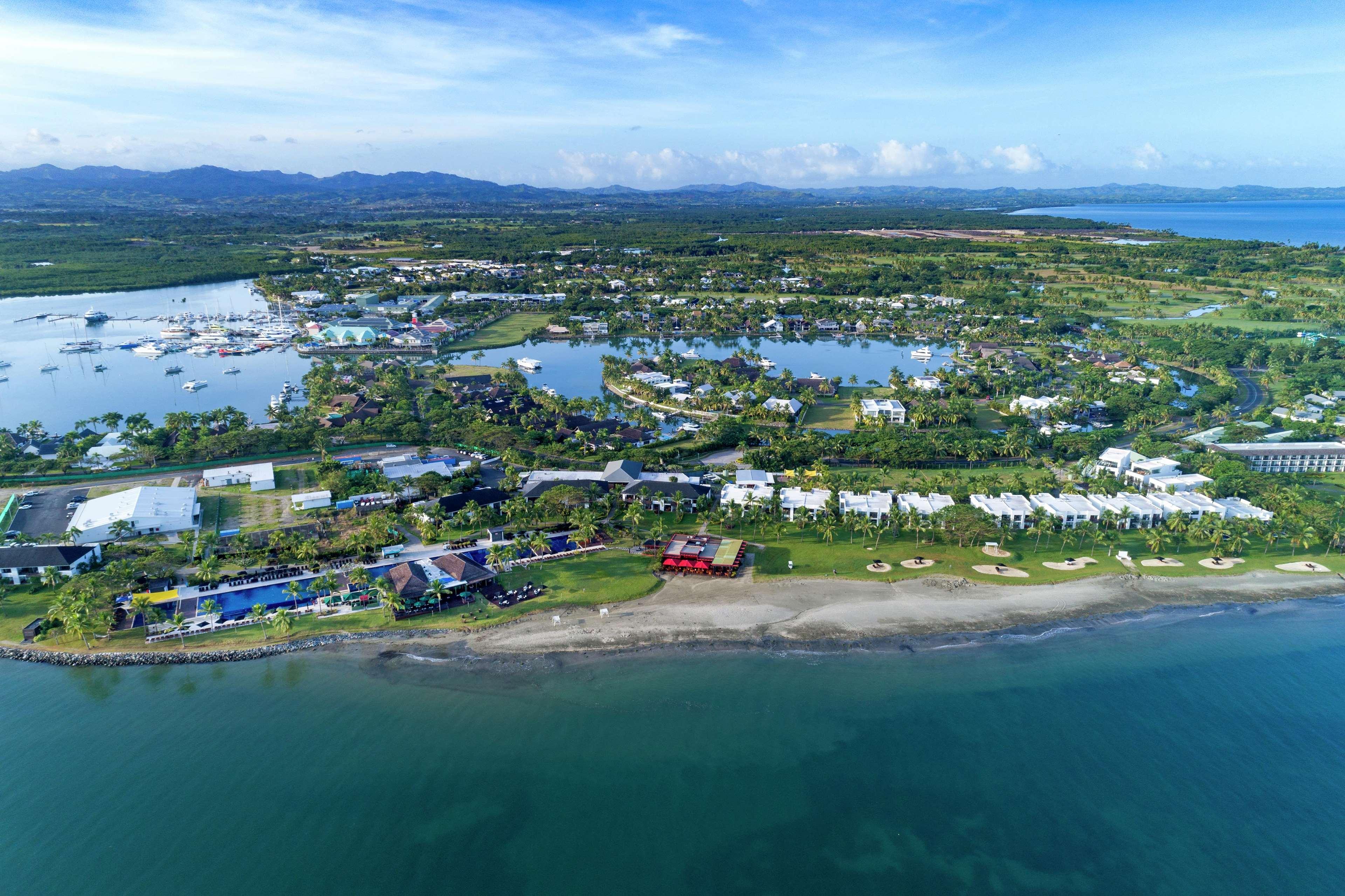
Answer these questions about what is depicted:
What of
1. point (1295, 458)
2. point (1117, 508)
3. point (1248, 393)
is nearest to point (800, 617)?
point (1117, 508)

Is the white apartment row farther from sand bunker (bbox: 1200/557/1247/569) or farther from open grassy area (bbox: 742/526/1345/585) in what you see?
sand bunker (bbox: 1200/557/1247/569)

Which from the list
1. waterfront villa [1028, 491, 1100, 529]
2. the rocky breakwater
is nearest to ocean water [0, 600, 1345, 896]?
the rocky breakwater

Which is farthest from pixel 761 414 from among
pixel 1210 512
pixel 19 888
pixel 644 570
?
pixel 19 888

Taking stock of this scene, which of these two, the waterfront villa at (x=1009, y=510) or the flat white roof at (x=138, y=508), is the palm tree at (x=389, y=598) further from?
the waterfront villa at (x=1009, y=510)

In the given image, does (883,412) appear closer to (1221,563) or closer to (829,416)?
(829,416)

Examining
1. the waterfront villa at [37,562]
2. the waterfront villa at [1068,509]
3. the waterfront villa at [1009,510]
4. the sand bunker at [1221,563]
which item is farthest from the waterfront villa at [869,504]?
the waterfront villa at [37,562]

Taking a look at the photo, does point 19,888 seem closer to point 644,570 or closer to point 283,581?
point 283,581
